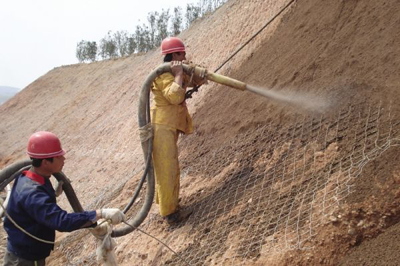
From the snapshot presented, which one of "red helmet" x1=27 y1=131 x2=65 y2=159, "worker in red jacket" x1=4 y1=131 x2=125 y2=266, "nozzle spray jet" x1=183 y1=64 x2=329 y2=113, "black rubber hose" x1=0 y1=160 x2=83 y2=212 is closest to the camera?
"worker in red jacket" x1=4 y1=131 x2=125 y2=266

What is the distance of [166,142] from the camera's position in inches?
161

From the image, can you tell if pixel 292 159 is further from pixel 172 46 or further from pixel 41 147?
pixel 41 147

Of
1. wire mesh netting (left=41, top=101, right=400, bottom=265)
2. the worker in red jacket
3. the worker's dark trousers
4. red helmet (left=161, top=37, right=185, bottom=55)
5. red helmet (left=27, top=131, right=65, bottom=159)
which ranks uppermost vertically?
red helmet (left=161, top=37, right=185, bottom=55)

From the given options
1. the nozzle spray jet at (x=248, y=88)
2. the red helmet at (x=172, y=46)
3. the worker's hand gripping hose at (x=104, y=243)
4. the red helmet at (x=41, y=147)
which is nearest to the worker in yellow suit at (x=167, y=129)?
the red helmet at (x=172, y=46)

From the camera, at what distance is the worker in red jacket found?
2.59 meters

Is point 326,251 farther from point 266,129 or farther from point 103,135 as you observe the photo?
point 103,135

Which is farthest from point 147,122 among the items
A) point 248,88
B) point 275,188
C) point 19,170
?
point 275,188

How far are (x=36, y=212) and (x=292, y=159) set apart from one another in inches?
90.7

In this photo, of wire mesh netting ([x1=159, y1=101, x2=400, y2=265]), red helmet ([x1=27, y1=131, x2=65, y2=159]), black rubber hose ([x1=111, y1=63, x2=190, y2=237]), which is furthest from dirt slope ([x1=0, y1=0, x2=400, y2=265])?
red helmet ([x1=27, y1=131, x2=65, y2=159])

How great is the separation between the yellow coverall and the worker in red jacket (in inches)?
48.4

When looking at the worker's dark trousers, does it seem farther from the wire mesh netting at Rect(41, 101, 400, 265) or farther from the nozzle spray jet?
the nozzle spray jet

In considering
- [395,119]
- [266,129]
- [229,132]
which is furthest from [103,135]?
[395,119]

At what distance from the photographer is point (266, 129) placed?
4.43 meters

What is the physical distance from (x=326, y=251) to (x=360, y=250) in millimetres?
223
